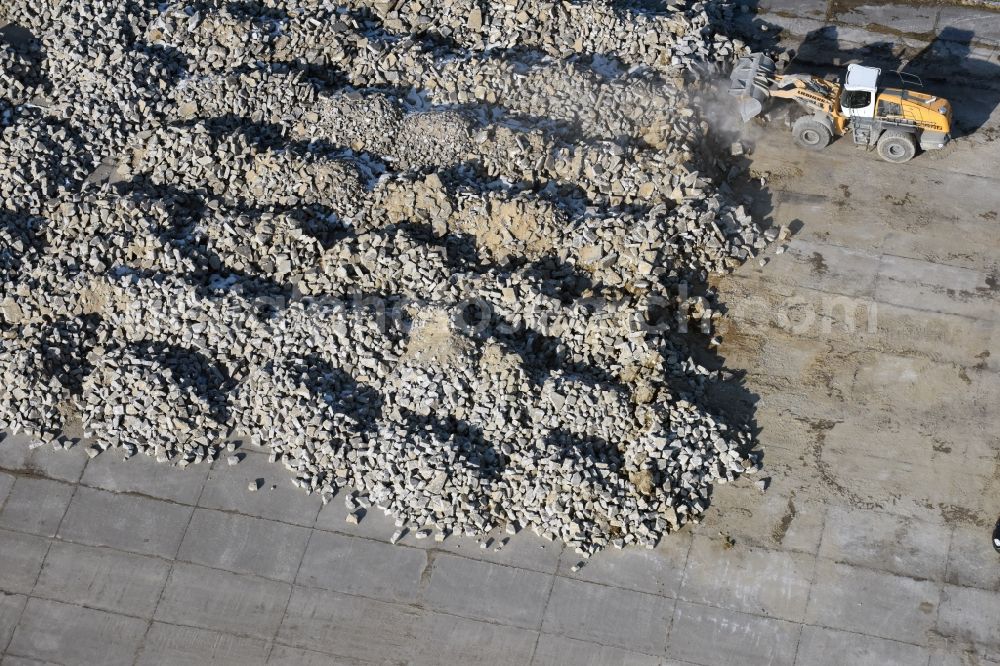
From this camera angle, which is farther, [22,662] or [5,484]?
[5,484]

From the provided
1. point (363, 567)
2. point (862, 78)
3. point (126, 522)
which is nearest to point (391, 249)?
point (363, 567)

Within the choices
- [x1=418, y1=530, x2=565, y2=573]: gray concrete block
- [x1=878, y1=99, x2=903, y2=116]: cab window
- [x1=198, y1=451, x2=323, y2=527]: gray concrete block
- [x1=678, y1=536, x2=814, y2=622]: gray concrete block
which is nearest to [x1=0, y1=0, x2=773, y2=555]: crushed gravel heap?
[x1=418, y1=530, x2=565, y2=573]: gray concrete block

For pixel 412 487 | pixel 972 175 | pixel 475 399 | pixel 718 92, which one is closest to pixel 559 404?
pixel 475 399

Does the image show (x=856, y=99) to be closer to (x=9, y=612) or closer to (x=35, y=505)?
(x=35, y=505)

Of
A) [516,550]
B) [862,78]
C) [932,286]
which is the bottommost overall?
[516,550]

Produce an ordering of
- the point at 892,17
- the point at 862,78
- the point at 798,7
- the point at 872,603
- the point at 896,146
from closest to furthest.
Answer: the point at 872,603
the point at 862,78
the point at 896,146
the point at 892,17
the point at 798,7

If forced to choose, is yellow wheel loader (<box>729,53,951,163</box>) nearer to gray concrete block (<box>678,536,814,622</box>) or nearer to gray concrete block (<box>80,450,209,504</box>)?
gray concrete block (<box>678,536,814,622</box>)

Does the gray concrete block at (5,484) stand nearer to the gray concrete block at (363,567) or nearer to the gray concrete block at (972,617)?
the gray concrete block at (363,567)
